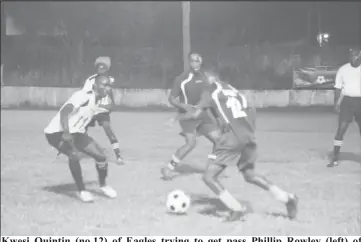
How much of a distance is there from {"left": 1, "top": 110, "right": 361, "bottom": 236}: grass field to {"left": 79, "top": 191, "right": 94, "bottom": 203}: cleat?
69mm

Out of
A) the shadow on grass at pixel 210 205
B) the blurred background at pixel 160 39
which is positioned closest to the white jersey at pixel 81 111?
the shadow on grass at pixel 210 205

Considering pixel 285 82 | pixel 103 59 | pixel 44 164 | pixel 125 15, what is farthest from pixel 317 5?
pixel 103 59

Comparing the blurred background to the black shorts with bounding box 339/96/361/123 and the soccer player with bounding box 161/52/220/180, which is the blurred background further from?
the soccer player with bounding box 161/52/220/180

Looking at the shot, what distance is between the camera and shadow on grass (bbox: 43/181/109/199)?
8.06 m

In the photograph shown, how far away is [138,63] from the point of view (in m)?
24.0

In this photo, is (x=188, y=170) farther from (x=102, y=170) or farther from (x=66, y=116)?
(x=66, y=116)

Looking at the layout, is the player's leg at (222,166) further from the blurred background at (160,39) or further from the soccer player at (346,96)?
the blurred background at (160,39)

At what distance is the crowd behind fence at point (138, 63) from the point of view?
2131cm

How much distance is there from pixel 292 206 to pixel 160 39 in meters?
22.8

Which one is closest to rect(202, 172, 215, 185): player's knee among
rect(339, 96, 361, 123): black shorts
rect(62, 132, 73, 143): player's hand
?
rect(62, 132, 73, 143): player's hand

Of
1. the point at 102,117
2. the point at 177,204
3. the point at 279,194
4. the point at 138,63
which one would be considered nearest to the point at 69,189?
the point at 102,117

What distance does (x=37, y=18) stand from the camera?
25.3 meters

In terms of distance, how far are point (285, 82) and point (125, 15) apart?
9.87 metres

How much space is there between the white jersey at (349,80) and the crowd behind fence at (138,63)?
1047 cm
